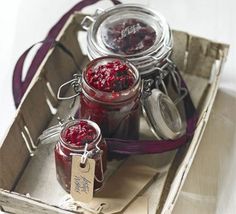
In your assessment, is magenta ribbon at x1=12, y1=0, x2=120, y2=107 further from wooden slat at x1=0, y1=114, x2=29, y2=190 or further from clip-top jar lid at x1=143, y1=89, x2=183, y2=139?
clip-top jar lid at x1=143, y1=89, x2=183, y2=139

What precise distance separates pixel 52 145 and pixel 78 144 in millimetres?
128

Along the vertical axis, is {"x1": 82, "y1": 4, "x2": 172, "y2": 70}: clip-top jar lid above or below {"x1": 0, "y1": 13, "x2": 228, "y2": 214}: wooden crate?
above

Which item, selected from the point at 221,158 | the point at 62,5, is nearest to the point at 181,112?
the point at 221,158

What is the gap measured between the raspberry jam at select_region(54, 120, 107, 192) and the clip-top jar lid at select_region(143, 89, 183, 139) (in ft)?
0.25

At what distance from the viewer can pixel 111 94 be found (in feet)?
2.31

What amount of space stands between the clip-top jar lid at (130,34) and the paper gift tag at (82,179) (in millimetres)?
147

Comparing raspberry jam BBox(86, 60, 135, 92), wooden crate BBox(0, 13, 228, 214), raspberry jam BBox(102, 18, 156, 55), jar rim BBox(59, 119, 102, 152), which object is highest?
raspberry jam BBox(86, 60, 135, 92)

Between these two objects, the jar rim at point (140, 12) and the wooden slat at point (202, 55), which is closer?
the jar rim at point (140, 12)

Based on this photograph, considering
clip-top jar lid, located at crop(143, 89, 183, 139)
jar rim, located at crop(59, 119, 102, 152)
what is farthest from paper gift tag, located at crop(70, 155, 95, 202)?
clip-top jar lid, located at crop(143, 89, 183, 139)

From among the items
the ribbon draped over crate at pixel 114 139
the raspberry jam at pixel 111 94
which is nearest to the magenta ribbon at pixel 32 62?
the ribbon draped over crate at pixel 114 139

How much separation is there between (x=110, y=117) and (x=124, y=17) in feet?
0.54

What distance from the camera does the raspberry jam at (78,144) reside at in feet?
2.30

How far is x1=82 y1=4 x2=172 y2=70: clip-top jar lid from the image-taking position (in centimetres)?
78

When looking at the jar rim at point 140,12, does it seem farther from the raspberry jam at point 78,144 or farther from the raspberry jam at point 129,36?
the raspberry jam at point 78,144
